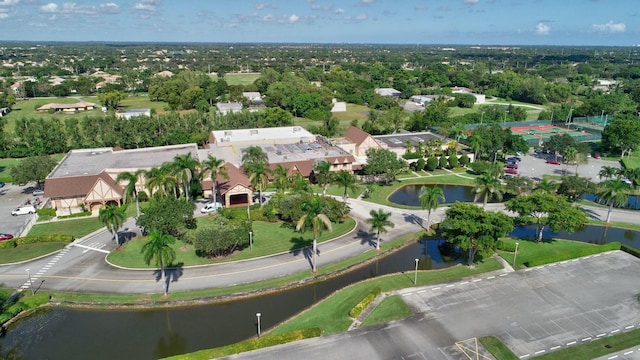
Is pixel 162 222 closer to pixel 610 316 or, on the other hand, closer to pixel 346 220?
pixel 346 220

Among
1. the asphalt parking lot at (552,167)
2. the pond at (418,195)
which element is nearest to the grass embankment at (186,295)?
the pond at (418,195)

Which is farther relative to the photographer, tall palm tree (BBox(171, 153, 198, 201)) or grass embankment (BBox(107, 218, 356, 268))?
tall palm tree (BBox(171, 153, 198, 201))

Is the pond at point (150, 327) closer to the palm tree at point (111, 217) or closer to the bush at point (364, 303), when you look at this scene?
the bush at point (364, 303)

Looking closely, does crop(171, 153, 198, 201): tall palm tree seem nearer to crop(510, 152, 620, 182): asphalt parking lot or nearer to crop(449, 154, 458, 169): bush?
crop(449, 154, 458, 169): bush

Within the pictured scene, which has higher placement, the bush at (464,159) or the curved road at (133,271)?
the bush at (464,159)

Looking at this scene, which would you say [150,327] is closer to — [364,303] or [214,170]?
[364,303]

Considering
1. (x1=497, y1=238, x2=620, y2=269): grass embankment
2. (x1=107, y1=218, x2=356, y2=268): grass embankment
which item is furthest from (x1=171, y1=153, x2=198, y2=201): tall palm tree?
(x1=497, y1=238, x2=620, y2=269): grass embankment
